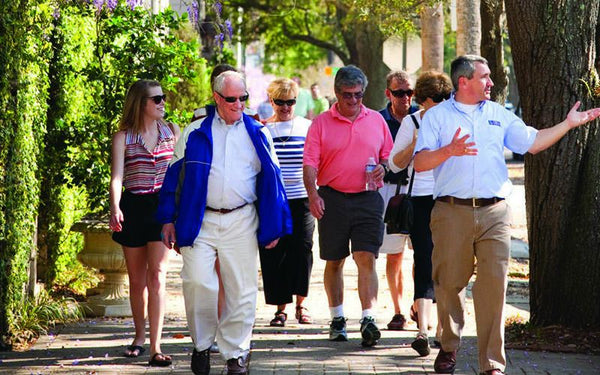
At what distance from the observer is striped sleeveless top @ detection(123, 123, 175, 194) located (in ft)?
27.2

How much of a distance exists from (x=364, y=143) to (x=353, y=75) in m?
0.50

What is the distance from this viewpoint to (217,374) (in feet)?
25.6

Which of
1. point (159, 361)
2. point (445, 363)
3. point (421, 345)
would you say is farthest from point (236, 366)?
point (421, 345)

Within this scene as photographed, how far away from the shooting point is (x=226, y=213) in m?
7.47

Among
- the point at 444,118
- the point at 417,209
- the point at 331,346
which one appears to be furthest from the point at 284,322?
the point at 444,118

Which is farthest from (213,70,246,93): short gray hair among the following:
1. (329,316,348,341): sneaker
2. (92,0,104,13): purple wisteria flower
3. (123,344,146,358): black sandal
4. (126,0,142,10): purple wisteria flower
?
(126,0,142,10): purple wisteria flower

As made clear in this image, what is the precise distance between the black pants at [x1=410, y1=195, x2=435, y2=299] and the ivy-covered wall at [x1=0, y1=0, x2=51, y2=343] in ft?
9.05

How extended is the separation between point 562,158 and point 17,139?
153 inches

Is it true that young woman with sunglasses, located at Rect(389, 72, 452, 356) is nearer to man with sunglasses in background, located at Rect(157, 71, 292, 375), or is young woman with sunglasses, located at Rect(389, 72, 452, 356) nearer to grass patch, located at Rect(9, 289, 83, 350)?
man with sunglasses in background, located at Rect(157, 71, 292, 375)

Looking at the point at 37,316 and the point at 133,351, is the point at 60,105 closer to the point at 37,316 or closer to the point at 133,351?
the point at 37,316

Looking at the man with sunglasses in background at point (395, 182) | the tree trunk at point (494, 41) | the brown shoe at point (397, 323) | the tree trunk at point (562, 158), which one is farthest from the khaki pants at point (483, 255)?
the tree trunk at point (494, 41)

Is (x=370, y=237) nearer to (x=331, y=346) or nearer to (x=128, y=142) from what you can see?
(x=331, y=346)

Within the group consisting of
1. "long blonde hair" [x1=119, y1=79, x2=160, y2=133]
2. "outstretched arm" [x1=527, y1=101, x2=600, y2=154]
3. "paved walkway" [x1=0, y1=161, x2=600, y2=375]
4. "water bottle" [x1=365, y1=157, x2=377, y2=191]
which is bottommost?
"paved walkway" [x1=0, y1=161, x2=600, y2=375]

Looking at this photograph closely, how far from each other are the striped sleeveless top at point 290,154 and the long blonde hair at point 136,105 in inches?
65.0
